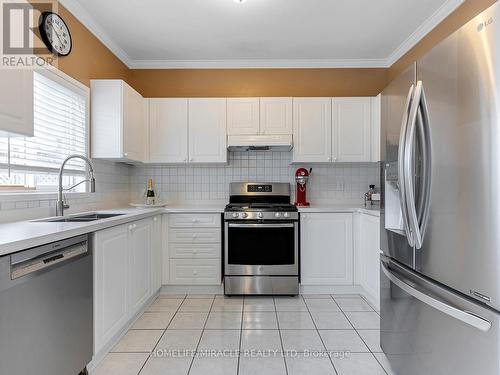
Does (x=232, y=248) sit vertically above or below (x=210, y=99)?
below

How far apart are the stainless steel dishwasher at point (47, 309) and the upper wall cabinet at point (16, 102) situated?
1.95 ft

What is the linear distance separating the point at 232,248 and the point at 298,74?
2.14m

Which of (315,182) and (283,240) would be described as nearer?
(283,240)

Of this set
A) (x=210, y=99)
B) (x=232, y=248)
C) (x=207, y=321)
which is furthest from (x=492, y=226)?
(x=210, y=99)

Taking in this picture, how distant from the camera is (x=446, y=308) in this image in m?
1.13

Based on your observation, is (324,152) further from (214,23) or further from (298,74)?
(214,23)

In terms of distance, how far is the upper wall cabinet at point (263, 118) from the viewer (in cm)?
326

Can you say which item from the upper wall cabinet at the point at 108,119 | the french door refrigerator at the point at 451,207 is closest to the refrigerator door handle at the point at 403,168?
the french door refrigerator at the point at 451,207

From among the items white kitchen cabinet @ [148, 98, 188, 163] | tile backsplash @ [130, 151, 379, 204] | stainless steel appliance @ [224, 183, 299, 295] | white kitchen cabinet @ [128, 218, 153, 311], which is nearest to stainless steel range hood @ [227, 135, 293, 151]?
tile backsplash @ [130, 151, 379, 204]

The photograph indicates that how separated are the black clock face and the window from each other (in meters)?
0.19

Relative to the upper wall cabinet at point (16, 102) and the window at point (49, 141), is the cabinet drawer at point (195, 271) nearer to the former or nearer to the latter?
the window at point (49, 141)

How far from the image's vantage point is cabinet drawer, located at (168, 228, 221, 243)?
3.04m

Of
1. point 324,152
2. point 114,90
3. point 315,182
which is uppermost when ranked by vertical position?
point 114,90

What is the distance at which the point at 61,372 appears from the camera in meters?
1.43
